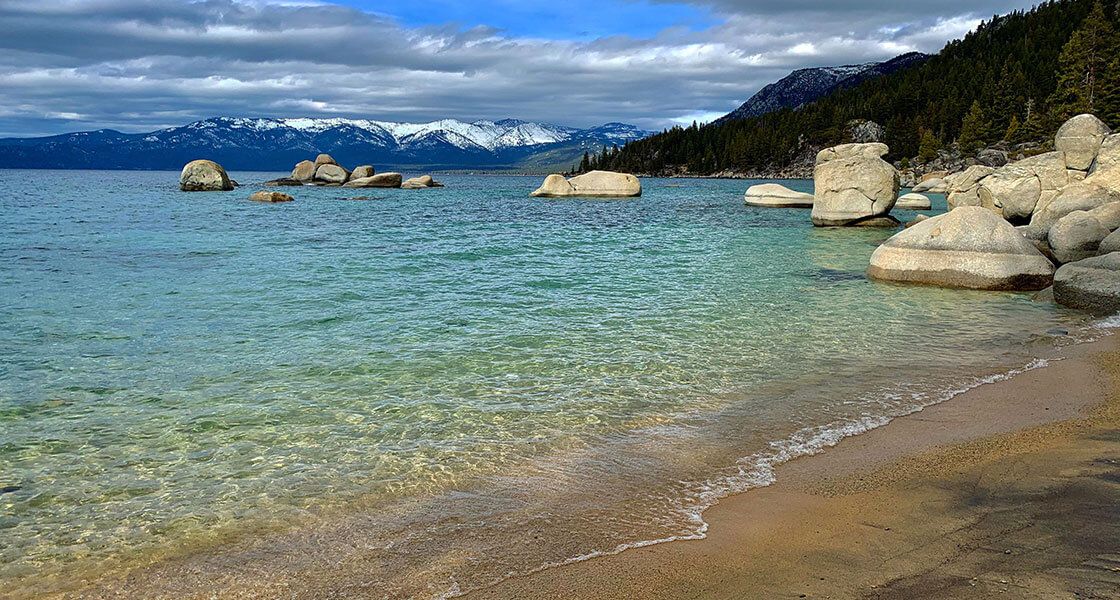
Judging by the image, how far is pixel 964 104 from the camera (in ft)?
412

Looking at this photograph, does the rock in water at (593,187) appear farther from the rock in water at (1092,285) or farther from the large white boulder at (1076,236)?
the rock in water at (1092,285)

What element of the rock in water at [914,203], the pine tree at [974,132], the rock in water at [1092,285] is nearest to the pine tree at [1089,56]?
the pine tree at [974,132]

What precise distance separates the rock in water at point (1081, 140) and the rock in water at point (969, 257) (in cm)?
1034

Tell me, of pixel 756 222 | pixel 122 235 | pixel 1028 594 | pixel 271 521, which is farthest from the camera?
pixel 756 222

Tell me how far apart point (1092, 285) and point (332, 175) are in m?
84.5

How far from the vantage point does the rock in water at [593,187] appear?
6488 centimetres

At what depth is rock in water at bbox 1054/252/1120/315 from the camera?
44.4 feet

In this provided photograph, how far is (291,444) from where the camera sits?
6945 millimetres

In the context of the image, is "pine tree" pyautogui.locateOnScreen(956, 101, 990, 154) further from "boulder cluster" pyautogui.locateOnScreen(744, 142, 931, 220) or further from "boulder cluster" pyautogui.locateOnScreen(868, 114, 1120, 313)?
"boulder cluster" pyautogui.locateOnScreen(868, 114, 1120, 313)

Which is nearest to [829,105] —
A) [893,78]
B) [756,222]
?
[893,78]

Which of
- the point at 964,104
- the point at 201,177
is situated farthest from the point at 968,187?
the point at 964,104

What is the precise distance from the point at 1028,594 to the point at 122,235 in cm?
3098

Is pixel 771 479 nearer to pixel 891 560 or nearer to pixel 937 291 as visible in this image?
pixel 891 560

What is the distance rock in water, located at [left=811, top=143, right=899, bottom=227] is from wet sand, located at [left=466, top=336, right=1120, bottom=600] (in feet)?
93.4
